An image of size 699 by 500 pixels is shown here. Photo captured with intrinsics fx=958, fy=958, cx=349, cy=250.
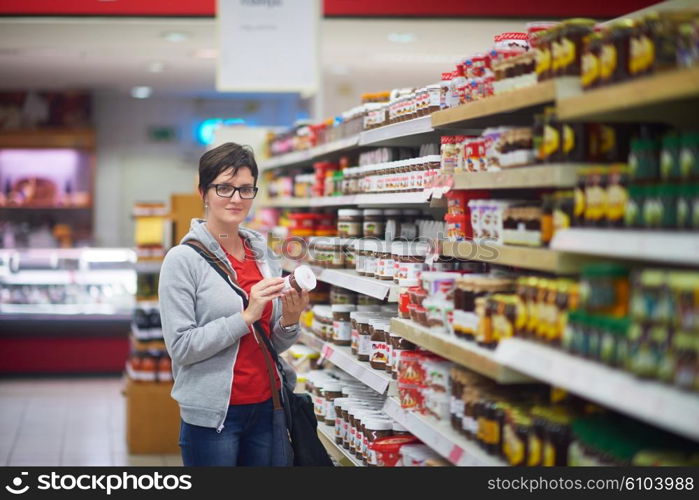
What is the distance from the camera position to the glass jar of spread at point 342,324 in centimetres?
497

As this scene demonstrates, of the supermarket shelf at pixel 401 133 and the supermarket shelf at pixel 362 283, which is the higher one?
the supermarket shelf at pixel 401 133

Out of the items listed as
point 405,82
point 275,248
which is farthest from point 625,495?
point 405,82

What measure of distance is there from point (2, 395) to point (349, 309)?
5.61 m

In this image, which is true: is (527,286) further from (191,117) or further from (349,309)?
(191,117)

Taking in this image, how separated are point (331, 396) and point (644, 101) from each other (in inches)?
128

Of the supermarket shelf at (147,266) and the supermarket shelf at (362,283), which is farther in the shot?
the supermarket shelf at (147,266)

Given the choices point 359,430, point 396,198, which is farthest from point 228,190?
point 359,430

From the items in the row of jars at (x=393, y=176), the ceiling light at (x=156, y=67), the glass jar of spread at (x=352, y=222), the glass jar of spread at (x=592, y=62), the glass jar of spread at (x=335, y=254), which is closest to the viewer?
the glass jar of spread at (x=592, y=62)

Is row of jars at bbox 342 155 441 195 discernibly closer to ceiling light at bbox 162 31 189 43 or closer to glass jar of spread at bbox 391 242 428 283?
glass jar of spread at bbox 391 242 428 283

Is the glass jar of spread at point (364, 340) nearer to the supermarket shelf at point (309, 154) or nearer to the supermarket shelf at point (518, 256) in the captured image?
the supermarket shelf at point (309, 154)

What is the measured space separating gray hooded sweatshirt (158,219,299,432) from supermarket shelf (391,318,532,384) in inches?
23.3

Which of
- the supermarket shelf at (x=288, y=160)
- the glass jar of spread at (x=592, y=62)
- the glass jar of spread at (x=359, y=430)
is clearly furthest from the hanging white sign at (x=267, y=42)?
the glass jar of spread at (x=592, y=62)

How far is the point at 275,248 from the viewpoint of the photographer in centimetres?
646

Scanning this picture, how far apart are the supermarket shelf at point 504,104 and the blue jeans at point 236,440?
1216 millimetres
